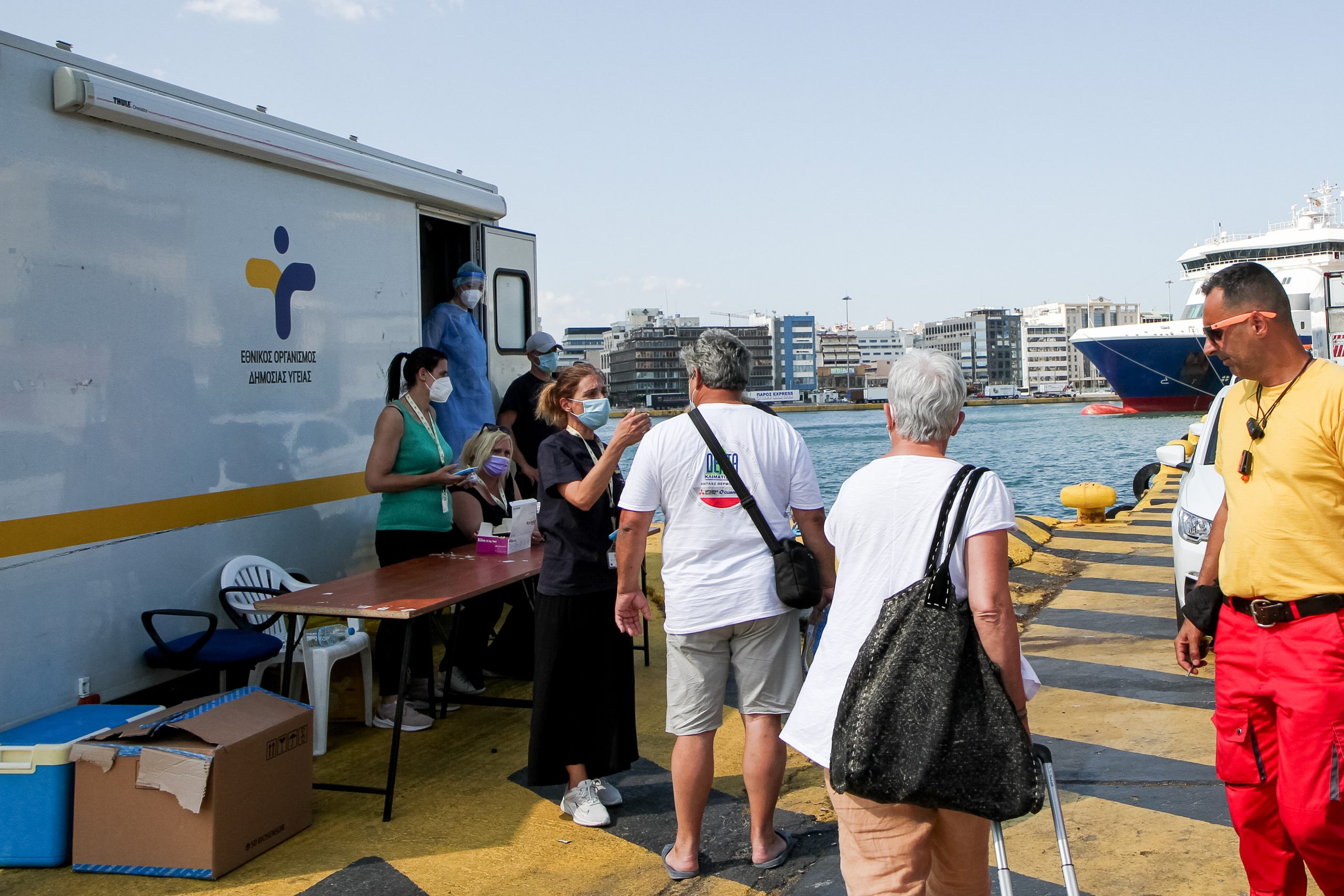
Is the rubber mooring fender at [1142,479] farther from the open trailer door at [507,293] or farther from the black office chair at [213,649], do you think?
the black office chair at [213,649]

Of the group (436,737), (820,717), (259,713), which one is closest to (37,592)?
(259,713)

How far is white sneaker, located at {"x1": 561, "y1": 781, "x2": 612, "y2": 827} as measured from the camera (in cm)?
383

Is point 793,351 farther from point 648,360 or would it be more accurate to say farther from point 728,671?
point 728,671

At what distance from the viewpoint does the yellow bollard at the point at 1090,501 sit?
39.4 feet

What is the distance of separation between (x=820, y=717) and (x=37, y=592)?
10.0ft

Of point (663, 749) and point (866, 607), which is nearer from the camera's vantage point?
point (866, 607)

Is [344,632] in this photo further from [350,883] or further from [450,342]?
[450,342]

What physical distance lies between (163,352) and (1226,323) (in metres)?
4.03

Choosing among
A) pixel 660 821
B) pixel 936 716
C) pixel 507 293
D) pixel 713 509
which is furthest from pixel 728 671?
pixel 507 293

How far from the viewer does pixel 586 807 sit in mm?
3861

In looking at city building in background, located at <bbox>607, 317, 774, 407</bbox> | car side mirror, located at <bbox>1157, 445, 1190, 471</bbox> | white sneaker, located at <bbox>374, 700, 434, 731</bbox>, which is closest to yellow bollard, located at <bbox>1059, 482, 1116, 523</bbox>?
car side mirror, located at <bbox>1157, 445, 1190, 471</bbox>

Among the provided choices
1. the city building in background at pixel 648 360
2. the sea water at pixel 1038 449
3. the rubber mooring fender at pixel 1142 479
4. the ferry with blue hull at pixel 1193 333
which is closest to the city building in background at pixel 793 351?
the city building in background at pixel 648 360

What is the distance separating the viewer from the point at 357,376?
5.89m

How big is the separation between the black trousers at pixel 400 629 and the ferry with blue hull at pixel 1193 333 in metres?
43.3
